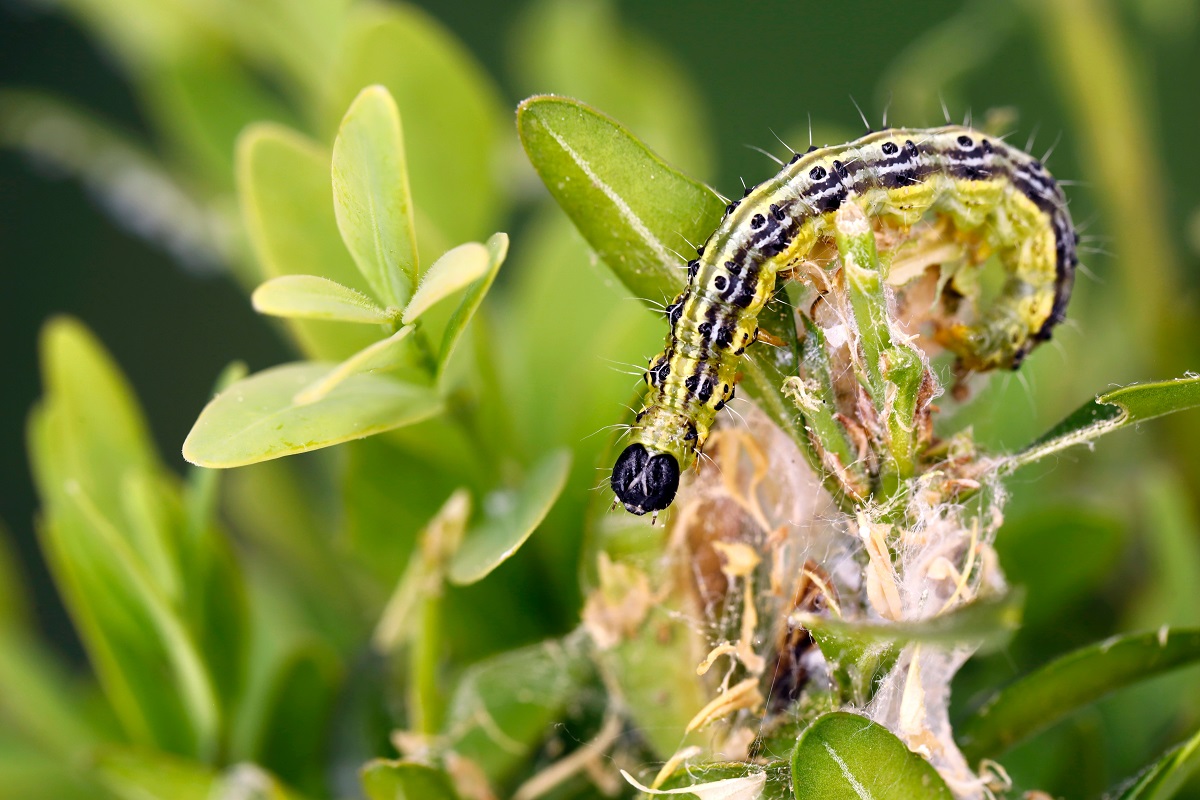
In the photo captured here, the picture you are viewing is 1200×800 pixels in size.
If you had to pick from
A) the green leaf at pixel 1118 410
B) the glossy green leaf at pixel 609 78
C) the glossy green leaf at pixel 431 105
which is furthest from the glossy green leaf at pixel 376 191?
the glossy green leaf at pixel 609 78

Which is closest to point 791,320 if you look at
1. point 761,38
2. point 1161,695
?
point 1161,695

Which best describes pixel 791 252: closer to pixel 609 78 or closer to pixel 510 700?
pixel 510 700

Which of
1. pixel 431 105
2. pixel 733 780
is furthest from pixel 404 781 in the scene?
pixel 431 105

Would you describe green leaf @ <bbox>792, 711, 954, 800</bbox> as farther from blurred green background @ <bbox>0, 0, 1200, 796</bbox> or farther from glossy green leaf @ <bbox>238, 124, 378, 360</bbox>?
glossy green leaf @ <bbox>238, 124, 378, 360</bbox>

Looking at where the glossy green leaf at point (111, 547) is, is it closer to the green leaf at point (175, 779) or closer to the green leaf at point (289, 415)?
the green leaf at point (175, 779)

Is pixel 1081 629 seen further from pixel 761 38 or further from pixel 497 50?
pixel 497 50

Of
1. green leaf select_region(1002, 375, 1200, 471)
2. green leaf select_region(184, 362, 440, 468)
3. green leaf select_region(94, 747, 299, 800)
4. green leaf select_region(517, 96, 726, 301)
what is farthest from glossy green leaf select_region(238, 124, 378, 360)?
green leaf select_region(1002, 375, 1200, 471)
